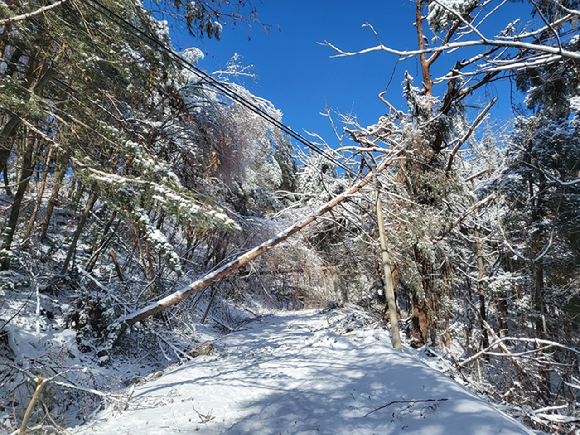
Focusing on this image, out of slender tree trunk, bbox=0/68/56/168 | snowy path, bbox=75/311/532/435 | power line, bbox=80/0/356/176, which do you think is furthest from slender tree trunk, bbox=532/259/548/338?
slender tree trunk, bbox=0/68/56/168

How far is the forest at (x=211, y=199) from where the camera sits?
404 centimetres

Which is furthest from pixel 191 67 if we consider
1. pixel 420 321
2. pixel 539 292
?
pixel 539 292

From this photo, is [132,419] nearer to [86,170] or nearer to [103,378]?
[103,378]

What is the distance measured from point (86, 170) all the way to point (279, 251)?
18.4 feet

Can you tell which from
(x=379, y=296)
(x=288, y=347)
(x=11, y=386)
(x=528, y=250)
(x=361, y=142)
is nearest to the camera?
(x=11, y=386)

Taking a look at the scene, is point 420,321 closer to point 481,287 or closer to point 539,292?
point 481,287

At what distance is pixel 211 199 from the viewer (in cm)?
457

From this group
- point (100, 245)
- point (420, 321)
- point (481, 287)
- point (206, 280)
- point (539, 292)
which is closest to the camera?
point (206, 280)

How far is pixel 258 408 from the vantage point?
13.0 feet

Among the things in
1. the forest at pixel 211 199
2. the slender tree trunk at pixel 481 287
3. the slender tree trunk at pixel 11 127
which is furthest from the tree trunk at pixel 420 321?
the slender tree trunk at pixel 11 127

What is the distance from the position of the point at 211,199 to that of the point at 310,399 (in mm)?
2941

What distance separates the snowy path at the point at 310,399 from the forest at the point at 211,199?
31.0 inches

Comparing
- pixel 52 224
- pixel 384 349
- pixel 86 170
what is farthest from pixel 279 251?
pixel 52 224

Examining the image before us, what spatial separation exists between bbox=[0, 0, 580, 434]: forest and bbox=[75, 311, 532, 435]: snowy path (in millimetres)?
787
